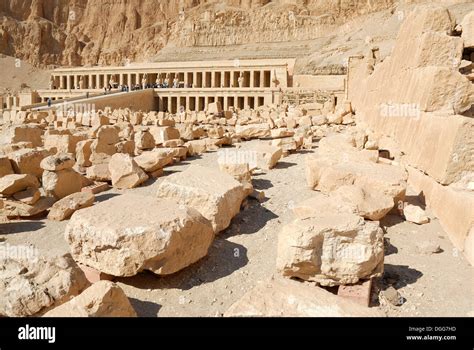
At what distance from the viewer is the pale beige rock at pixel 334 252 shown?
3596 mm

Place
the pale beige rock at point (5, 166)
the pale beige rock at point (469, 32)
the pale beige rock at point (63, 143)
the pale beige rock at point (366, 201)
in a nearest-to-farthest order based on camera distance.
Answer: the pale beige rock at point (366, 201) → the pale beige rock at point (5, 166) → the pale beige rock at point (469, 32) → the pale beige rock at point (63, 143)

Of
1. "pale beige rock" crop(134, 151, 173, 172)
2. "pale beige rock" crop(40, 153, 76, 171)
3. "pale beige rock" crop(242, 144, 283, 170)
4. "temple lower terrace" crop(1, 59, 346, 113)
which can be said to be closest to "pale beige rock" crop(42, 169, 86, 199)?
"pale beige rock" crop(40, 153, 76, 171)

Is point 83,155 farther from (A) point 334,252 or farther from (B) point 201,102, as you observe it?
(B) point 201,102

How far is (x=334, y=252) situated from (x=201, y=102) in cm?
3070

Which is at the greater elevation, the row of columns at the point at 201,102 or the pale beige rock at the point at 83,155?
the row of columns at the point at 201,102

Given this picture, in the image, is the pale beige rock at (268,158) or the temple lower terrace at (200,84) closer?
the pale beige rock at (268,158)

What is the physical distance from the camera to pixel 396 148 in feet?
25.4

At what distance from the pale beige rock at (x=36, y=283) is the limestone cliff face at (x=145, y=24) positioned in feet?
154

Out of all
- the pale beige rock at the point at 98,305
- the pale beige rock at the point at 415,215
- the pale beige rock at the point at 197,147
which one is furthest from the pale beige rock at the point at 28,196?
the pale beige rock at the point at 415,215

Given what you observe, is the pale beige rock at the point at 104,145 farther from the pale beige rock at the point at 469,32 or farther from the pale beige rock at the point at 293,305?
the pale beige rock at the point at 469,32

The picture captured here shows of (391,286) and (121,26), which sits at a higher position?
(121,26)

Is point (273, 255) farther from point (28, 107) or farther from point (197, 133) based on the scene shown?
point (28, 107)
